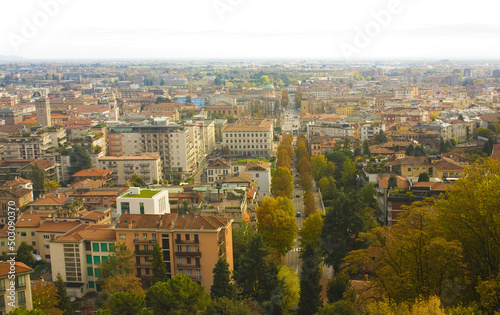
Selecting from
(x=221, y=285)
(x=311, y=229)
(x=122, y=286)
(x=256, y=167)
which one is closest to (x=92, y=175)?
(x=256, y=167)

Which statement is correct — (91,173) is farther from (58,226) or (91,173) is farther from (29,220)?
(58,226)

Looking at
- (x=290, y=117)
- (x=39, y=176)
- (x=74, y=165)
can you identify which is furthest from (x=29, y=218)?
(x=290, y=117)

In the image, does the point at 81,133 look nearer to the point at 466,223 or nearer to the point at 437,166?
the point at 437,166

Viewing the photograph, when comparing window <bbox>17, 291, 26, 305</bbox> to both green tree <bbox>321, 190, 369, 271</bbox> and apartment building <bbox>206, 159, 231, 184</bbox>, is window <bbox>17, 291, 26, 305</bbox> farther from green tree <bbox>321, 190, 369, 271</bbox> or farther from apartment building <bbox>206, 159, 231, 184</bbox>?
apartment building <bbox>206, 159, 231, 184</bbox>

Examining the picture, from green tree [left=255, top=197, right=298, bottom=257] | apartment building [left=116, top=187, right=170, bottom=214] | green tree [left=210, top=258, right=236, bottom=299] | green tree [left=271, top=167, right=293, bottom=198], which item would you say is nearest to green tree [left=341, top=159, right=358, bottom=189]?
green tree [left=271, top=167, right=293, bottom=198]

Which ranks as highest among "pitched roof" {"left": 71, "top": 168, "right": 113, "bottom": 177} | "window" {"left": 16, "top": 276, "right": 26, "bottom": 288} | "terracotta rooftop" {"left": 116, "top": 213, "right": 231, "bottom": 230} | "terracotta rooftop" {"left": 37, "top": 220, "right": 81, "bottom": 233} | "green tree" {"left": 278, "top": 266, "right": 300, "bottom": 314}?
Answer: "terracotta rooftop" {"left": 116, "top": 213, "right": 231, "bottom": 230}

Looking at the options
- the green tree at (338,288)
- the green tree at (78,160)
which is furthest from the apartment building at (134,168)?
the green tree at (338,288)
